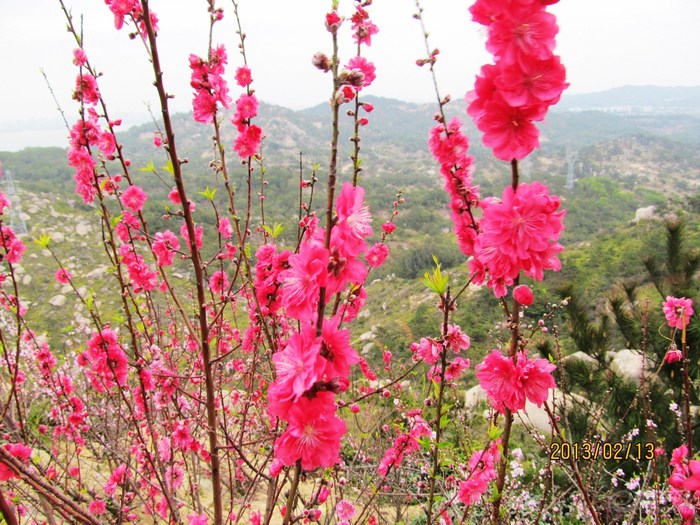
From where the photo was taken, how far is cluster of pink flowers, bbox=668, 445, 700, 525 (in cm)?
135

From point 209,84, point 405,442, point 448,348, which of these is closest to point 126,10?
point 209,84

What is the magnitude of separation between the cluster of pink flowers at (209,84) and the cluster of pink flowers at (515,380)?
1.83 metres

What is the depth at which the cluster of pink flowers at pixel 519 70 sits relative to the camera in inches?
40.0

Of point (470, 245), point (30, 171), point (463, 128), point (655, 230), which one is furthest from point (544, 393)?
point (30, 171)

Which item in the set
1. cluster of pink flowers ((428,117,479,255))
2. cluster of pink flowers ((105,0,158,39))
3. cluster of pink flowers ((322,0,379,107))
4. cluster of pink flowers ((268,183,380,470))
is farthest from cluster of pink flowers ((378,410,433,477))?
cluster of pink flowers ((105,0,158,39))

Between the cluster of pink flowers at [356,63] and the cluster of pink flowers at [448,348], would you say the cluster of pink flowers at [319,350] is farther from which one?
the cluster of pink flowers at [448,348]

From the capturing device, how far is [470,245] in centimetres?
153

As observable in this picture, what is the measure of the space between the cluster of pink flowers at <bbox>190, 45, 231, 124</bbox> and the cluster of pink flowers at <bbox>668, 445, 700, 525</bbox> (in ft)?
8.19

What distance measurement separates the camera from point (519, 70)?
103 centimetres

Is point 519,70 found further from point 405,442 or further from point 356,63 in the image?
point 405,442

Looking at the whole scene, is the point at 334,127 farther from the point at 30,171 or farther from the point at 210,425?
the point at 30,171

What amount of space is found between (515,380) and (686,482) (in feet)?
2.30

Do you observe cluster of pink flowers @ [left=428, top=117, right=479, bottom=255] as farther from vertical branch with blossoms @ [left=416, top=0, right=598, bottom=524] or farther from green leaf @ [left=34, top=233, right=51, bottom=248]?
green leaf @ [left=34, top=233, right=51, bottom=248]

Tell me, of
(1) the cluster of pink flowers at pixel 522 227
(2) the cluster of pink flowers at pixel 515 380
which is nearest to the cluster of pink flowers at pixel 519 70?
(1) the cluster of pink flowers at pixel 522 227
